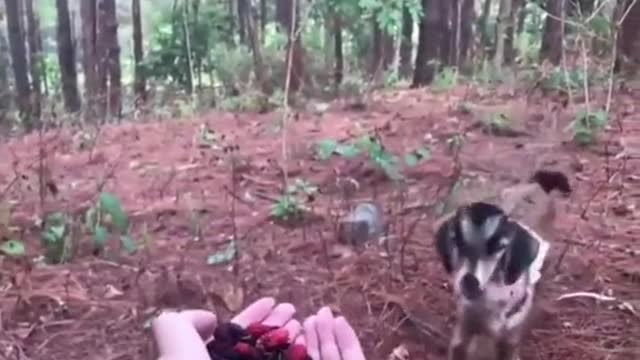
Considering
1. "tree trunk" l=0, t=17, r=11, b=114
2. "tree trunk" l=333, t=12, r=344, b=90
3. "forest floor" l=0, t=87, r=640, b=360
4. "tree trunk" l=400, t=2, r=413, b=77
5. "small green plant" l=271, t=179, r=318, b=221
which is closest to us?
"forest floor" l=0, t=87, r=640, b=360

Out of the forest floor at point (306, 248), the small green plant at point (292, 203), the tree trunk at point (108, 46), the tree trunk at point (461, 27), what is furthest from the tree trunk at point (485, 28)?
the small green plant at point (292, 203)

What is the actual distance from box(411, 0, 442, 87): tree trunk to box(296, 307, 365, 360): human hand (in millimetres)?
4808

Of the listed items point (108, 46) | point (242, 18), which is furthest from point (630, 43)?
point (242, 18)

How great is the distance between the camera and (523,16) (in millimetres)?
7355

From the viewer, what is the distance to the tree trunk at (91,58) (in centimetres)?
512

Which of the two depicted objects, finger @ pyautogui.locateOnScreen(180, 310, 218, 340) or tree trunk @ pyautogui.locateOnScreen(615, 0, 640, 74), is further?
tree trunk @ pyautogui.locateOnScreen(615, 0, 640, 74)

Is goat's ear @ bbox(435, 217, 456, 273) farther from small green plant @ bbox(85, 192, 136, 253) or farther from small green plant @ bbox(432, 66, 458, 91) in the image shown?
small green plant @ bbox(432, 66, 458, 91)

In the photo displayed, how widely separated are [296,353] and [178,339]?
0.52ft

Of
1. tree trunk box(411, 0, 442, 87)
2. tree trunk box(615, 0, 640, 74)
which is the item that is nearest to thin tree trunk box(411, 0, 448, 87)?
tree trunk box(411, 0, 442, 87)

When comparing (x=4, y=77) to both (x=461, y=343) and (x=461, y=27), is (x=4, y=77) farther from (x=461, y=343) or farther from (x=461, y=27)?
(x=461, y=343)

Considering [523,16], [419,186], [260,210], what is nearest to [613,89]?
[419,186]

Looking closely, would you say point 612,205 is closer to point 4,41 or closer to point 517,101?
point 517,101

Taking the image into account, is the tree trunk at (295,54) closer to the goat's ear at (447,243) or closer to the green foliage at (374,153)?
the green foliage at (374,153)

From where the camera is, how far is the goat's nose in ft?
4.07
